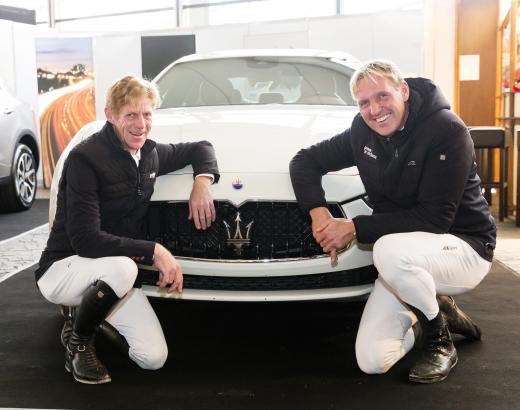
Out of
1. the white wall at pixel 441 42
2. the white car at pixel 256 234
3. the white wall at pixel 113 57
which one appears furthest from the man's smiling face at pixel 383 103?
the white wall at pixel 113 57

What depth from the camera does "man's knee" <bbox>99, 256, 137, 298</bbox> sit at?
7.40ft

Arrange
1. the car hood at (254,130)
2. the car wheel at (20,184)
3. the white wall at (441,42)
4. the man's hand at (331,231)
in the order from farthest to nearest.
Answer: the white wall at (441,42) → the car wheel at (20,184) → the car hood at (254,130) → the man's hand at (331,231)

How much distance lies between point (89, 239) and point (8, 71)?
728 cm

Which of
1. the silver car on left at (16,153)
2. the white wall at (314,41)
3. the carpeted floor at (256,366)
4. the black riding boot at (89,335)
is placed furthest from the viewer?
the white wall at (314,41)

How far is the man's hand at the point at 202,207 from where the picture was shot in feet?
7.93

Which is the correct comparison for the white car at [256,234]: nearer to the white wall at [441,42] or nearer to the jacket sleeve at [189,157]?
the jacket sleeve at [189,157]

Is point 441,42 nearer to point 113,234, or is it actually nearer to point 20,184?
point 20,184

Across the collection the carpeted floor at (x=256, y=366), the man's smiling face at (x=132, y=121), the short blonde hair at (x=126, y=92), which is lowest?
the carpeted floor at (x=256, y=366)

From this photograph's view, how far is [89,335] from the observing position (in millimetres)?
2365

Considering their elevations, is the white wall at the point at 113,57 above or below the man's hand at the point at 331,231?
above

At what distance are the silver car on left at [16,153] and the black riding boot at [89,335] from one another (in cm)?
438

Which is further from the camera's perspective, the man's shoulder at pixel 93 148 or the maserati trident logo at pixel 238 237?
the maserati trident logo at pixel 238 237

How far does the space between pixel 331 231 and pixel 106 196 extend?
77 centimetres

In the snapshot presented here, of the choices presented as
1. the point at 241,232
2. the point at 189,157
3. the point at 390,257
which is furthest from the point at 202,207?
the point at 390,257
